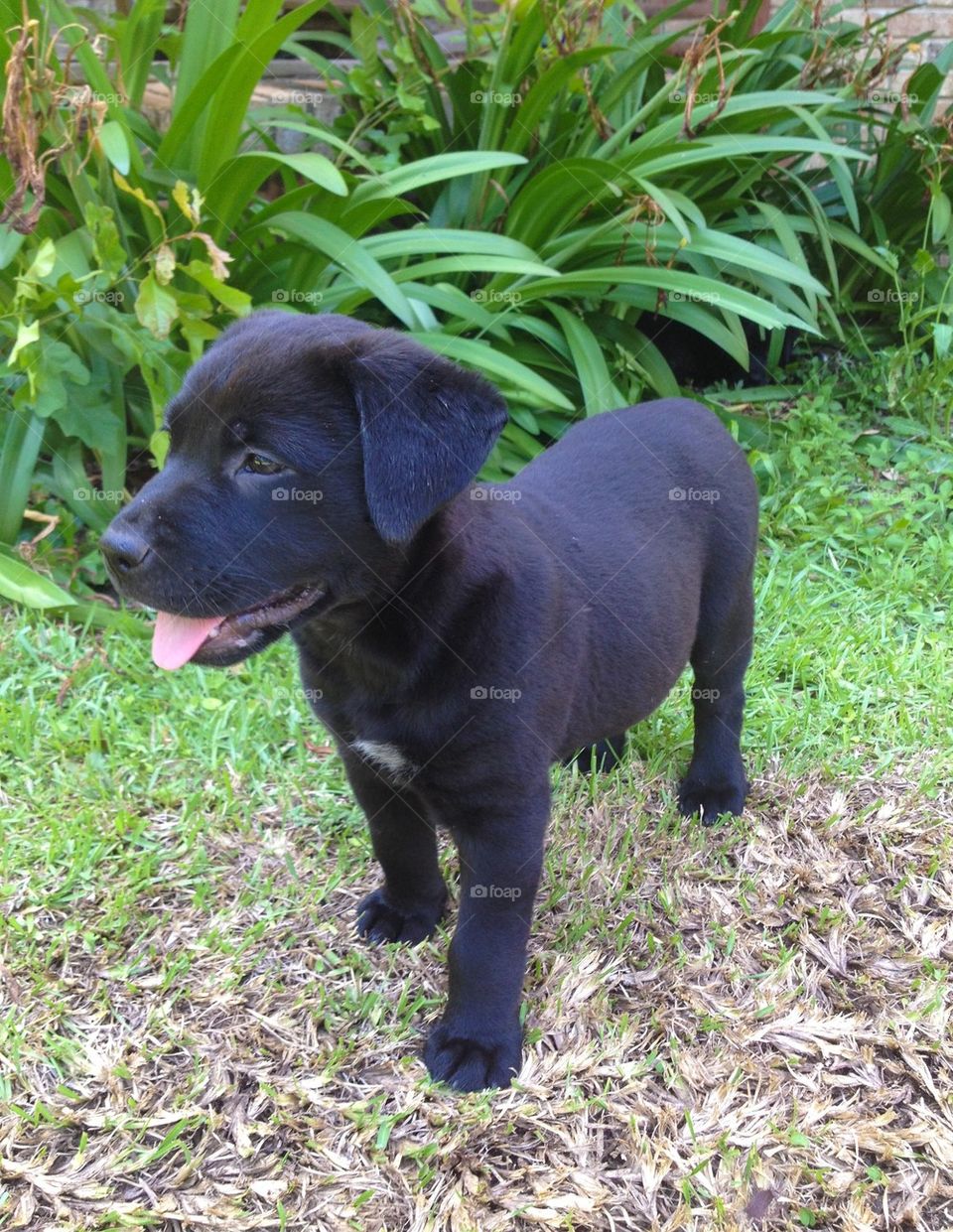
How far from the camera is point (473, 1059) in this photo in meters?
2.07

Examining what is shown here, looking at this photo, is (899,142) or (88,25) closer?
(88,25)

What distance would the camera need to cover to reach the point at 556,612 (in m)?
2.08

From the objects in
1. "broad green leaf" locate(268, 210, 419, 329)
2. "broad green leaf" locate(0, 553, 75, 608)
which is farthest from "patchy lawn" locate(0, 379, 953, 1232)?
"broad green leaf" locate(268, 210, 419, 329)

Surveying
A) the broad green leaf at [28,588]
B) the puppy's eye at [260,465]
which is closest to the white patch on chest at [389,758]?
the puppy's eye at [260,465]

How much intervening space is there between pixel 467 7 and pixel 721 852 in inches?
144

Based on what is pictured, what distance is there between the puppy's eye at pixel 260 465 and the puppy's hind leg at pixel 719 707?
4.15 ft

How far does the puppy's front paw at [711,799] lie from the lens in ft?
9.29

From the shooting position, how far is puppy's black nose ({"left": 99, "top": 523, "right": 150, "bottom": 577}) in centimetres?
176

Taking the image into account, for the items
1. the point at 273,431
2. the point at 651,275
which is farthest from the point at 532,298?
the point at 273,431

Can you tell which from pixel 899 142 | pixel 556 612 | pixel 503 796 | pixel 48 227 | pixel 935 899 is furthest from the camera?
pixel 899 142

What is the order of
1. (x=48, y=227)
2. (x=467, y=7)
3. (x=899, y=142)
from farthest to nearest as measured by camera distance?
(x=899, y=142), (x=467, y=7), (x=48, y=227)

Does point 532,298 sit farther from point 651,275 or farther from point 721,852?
point 721,852

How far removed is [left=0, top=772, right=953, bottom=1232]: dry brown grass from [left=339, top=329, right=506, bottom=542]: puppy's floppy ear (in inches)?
44.3

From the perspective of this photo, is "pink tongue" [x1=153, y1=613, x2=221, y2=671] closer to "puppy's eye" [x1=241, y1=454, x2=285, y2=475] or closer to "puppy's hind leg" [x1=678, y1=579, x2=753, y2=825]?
"puppy's eye" [x1=241, y1=454, x2=285, y2=475]
